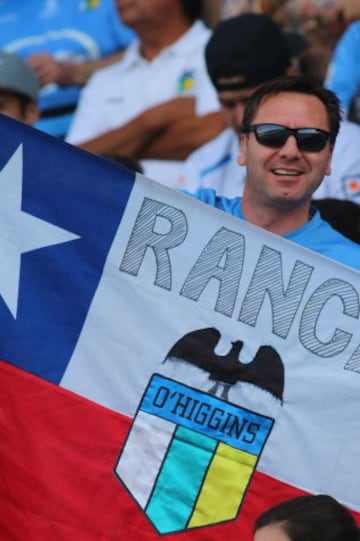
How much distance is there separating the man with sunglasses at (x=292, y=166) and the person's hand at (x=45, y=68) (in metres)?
3.56

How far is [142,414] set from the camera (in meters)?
4.12

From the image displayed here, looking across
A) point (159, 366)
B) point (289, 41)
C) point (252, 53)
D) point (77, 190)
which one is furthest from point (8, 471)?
point (289, 41)

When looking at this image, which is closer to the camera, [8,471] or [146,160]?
[8,471]

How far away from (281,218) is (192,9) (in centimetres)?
335

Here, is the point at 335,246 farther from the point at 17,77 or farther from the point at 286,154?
the point at 17,77

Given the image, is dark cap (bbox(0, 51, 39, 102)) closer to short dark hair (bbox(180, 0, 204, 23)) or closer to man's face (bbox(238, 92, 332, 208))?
short dark hair (bbox(180, 0, 204, 23))

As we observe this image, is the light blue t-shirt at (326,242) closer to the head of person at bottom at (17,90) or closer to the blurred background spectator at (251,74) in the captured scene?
the blurred background spectator at (251,74)

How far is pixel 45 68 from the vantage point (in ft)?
26.5

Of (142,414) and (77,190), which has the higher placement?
(77,190)

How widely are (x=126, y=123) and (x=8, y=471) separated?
11.9 feet

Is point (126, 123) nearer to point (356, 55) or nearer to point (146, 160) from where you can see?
point (146, 160)

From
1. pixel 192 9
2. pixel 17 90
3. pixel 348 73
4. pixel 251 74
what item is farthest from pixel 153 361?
pixel 192 9

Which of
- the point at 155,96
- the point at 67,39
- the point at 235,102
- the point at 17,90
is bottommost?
the point at 17,90

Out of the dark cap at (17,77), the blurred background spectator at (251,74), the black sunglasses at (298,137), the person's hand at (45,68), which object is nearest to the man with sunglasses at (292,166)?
the black sunglasses at (298,137)
